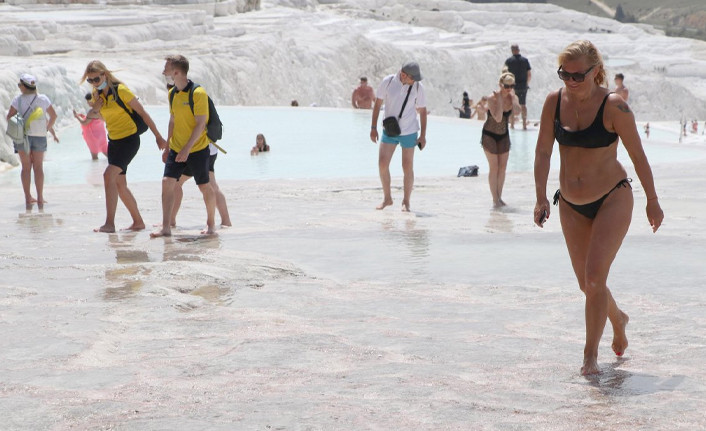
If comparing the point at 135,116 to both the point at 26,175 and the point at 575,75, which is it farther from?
the point at 575,75

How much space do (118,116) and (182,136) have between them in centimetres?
67

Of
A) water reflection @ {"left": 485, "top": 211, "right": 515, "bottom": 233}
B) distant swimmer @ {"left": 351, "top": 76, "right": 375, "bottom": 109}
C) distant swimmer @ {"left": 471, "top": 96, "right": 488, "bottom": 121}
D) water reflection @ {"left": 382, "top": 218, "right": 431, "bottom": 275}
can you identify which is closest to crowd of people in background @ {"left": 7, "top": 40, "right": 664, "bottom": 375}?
water reflection @ {"left": 485, "top": 211, "right": 515, "bottom": 233}

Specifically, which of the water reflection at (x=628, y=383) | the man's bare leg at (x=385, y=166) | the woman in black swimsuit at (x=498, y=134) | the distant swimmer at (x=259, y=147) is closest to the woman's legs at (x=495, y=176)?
the woman in black swimsuit at (x=498, y=134)

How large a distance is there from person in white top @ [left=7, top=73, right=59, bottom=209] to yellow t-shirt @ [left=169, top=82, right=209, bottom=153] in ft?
8.13

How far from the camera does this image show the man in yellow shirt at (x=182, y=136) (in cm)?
752

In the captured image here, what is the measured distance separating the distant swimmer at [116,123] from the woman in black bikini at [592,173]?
4.18 m

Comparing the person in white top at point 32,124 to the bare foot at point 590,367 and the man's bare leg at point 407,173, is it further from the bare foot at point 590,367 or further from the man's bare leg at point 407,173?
the bare foot at point 590,367

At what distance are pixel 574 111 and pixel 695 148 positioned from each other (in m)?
14.2

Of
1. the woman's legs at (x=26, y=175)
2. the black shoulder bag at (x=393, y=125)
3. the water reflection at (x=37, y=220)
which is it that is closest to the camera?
the water reflection at (x=37, y=220)

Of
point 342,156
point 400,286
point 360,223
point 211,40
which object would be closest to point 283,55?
point 211,40

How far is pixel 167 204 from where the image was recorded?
7.75m

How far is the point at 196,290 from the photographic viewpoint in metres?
5.93

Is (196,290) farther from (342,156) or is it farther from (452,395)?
(342,156)

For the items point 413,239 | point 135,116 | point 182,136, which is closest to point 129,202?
point 135,116
